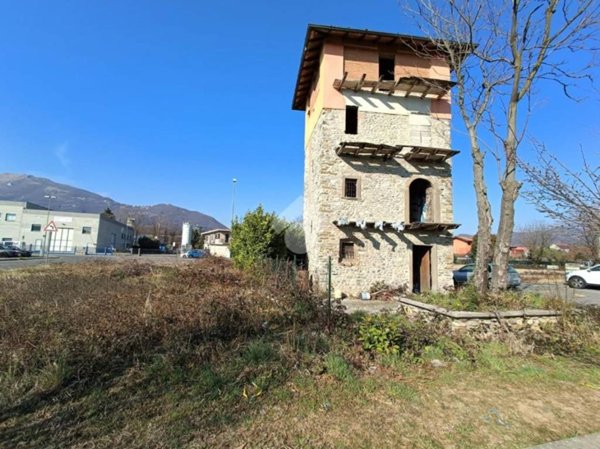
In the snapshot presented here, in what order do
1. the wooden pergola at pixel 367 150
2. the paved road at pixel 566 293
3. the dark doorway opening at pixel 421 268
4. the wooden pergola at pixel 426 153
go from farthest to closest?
the dark doorway opening at pixel 421 268 → the wooden pergola at pixel 426 153 → the wooden pergola at pixel 367 150 → the paved road at pixel 566 293

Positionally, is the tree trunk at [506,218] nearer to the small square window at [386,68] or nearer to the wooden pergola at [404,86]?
the wooden pergola at [404,86]

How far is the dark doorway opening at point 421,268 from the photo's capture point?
51.2 feet

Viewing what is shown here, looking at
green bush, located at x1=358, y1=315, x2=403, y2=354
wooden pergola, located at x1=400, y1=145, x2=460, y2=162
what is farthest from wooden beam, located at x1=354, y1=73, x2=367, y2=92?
green bush, located at x1=358, y1=315, x2=403, y2=354

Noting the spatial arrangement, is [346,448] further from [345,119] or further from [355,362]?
[345,119]

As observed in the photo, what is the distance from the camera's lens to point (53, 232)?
51.6 m

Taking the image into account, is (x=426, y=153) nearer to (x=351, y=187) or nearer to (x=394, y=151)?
(x=394, y=151)

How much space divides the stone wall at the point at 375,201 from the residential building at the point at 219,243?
2205 centimetres

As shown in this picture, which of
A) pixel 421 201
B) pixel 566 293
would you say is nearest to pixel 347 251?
pixel 421 201

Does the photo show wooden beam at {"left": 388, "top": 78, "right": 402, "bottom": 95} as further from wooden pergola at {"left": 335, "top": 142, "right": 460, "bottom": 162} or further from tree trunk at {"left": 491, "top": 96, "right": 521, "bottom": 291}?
tree trunk at {"left": 491, "top": 96, "right": 521, "bottom": 291}

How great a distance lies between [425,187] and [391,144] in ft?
9.12

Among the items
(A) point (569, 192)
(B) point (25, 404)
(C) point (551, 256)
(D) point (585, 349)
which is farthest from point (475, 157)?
(C) point (551, 256)

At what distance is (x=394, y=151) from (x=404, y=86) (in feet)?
10.7

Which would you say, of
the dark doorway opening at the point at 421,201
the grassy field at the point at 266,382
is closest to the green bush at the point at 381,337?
the grassy field at the point at 266,382

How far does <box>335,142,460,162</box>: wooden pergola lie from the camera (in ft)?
47.4
